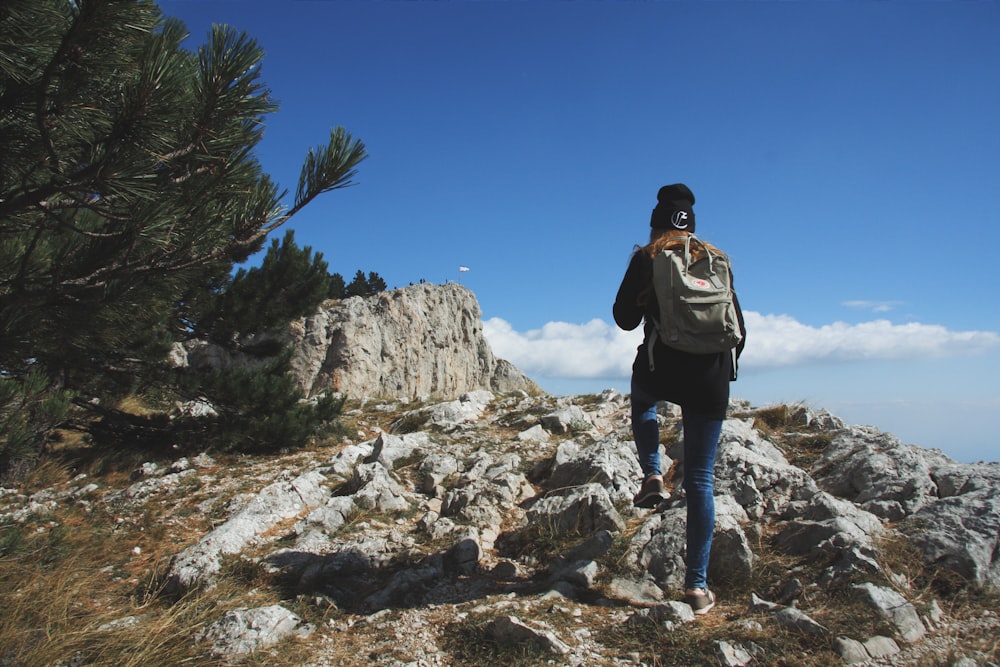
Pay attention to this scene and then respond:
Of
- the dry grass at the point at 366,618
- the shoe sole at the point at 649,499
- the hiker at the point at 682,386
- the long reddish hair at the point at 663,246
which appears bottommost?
the dry grass at the point at 366,618

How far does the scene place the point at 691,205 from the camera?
3438 mm

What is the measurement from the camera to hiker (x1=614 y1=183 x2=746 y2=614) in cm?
309

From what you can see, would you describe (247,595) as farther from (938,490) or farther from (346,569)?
(938,490)

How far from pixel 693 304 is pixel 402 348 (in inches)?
1214

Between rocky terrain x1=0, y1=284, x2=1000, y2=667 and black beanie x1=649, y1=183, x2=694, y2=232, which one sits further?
black beanie x1=649, y1=183, x2=694, y2=232

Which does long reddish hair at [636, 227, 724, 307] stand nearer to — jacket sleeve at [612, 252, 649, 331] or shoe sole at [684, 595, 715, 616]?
jacket sleeve at [612, 252, 649, 331]

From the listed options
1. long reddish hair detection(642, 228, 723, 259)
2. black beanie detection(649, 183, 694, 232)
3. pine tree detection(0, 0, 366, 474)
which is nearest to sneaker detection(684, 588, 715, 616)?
long reddish hair detection(642, 228, 723, 259)

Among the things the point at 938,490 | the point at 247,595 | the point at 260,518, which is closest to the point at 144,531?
the point at 260,518

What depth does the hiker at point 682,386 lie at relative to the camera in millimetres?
3092

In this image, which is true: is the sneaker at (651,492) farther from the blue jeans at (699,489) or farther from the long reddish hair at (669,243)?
the long reddish hair at (669,243)

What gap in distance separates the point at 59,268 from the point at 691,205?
3.96m

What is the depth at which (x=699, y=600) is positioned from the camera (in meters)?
3.06

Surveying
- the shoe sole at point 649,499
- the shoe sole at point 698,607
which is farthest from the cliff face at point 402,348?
the shoe sole at point 698,607

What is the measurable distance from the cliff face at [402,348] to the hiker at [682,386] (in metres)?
15.8
